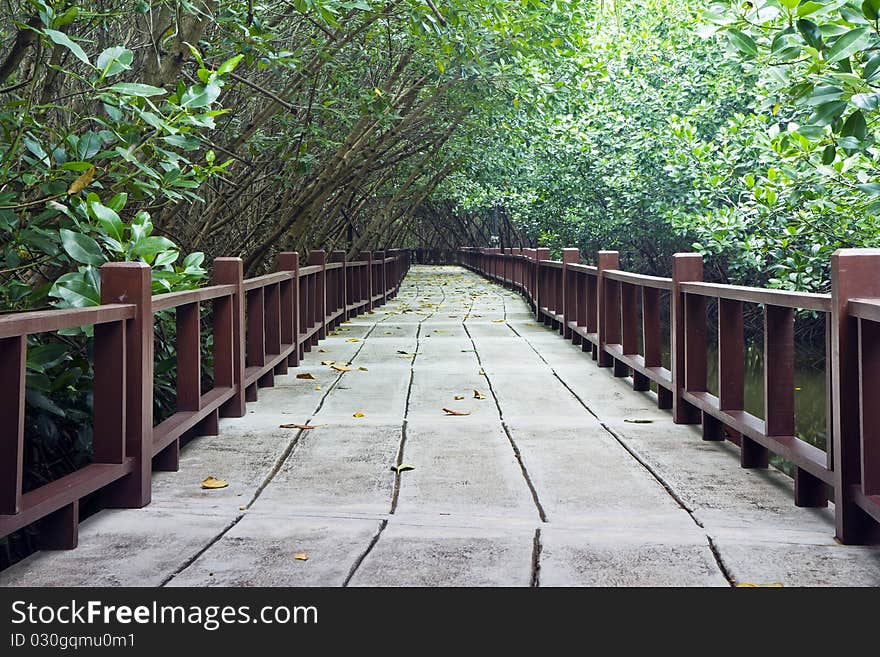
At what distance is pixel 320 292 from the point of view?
1121 centimetres

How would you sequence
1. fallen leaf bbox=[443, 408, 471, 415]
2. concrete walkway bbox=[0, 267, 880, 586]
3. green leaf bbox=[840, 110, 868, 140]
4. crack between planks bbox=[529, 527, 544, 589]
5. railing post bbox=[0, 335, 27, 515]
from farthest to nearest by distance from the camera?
fallen leaf bbox=[443, 408, 471, 415] → green leaf bbox=[840, 110, 868, 140] → concrete walkway bbox=[0, 267, 880, 586] → crack between planks bbox=[529, 527, 544, 589] → railing post bbox=[0, 335, 27, 515]

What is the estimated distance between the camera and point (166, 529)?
3.77m

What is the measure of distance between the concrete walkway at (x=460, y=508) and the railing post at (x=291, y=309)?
1.45m

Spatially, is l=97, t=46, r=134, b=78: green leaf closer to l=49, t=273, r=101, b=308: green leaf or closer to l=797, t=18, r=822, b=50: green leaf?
l=49, t=273, r=101, b=308: green leaf

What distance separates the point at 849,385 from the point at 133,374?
274 cm

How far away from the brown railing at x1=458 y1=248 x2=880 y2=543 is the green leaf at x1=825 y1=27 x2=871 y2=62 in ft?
2.29

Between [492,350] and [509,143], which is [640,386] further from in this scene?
[509,143]

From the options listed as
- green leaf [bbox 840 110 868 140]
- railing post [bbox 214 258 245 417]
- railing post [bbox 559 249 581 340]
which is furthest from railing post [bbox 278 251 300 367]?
green leaf [bbox 840 110 868 140]

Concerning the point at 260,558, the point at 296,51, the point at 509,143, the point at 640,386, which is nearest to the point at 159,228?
the point at 296,51

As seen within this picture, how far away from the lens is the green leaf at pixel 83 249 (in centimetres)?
420

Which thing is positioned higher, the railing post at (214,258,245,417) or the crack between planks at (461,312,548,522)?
the railing post at (214,258,245,417)

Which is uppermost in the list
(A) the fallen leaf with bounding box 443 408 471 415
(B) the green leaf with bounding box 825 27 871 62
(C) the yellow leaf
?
(B) the green leaf with bounding box 825 27 871 62

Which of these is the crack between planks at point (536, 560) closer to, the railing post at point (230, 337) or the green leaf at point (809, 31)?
the green leaf at point (809, 31)

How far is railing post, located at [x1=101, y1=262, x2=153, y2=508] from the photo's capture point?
4.03m
